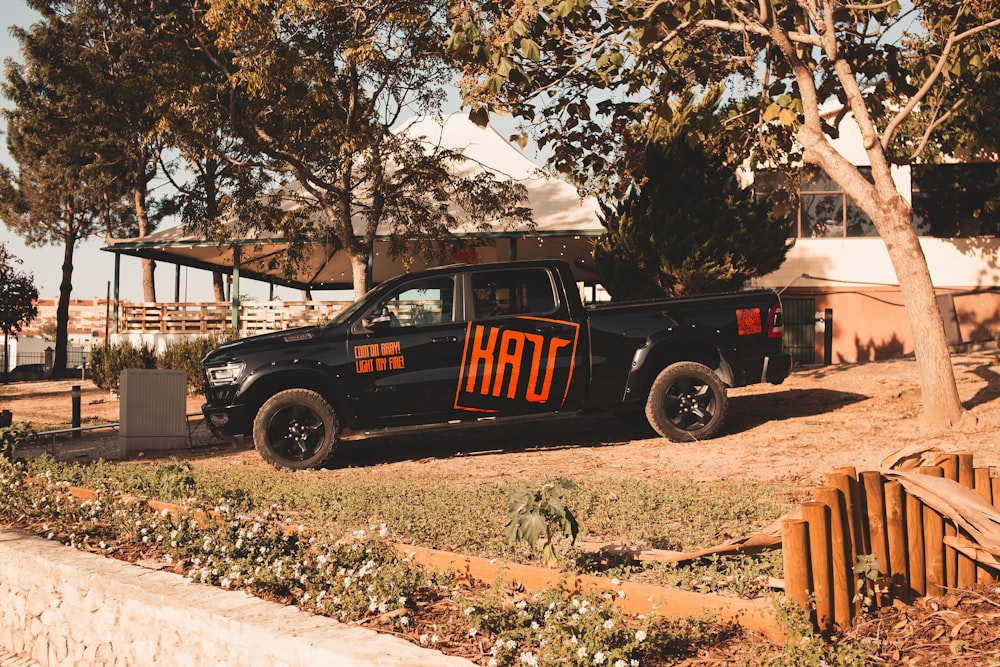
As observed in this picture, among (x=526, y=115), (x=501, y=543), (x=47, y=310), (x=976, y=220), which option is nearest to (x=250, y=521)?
(x=501, y=543)

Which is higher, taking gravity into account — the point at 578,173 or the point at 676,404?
the point at 578,173

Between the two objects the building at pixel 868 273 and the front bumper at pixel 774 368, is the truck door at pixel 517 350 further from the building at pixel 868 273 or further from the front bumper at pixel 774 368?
the building at pixel 868 273

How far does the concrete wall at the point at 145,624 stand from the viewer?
13.2 ft

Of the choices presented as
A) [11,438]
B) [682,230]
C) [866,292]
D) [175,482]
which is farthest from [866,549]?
[866,292]

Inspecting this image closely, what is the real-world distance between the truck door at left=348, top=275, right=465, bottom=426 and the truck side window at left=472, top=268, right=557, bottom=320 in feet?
1.26

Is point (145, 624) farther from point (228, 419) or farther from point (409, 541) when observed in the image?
point (228, 419)

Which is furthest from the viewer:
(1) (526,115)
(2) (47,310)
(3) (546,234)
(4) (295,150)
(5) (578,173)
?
(2) (47,310)

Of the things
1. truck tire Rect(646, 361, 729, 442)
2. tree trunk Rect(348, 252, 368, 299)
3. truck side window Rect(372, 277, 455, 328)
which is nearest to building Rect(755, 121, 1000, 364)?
tree trunk Rect(348, 252, 368, 299)

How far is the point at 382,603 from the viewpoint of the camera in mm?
4297

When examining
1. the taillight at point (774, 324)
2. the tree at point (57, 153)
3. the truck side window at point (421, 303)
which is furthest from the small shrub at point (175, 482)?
the tree at point (57, 153)

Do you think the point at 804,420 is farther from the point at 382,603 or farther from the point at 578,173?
the point at 382,603

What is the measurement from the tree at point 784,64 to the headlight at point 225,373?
3709mm

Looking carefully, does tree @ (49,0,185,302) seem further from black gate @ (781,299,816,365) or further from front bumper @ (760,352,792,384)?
front bumper @ (760,352,792,384)

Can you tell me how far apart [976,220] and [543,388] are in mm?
17906
